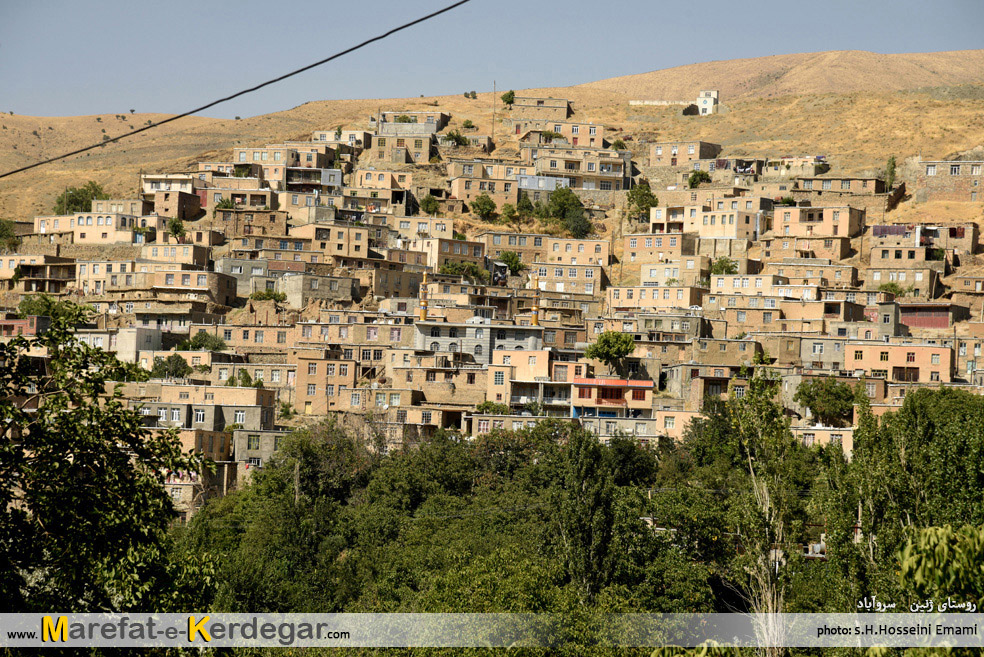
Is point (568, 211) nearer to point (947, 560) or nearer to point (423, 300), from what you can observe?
point (423, 300)

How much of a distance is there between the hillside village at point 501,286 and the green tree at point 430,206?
0.82ft

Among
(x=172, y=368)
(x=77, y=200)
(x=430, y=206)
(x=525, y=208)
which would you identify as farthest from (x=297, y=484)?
(x=77, y=200)

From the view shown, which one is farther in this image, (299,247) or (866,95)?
(866,95)

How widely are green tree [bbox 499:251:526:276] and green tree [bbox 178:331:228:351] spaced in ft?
71.4

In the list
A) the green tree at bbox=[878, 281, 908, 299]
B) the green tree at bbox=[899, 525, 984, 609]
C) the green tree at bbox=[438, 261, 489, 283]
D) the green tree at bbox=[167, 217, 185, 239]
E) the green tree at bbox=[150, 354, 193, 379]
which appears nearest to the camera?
the green tree at bbox=[899, 525, 984, 609]

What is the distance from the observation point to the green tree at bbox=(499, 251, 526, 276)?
7519 centimetres

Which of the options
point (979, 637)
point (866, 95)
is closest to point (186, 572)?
point (979, 637)

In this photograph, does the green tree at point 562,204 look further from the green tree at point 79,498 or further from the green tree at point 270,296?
the green tree at point 79,498

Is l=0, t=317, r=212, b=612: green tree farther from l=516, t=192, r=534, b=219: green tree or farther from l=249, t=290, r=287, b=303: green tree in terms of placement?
l=516, t=192, r=534, b=219: green tree

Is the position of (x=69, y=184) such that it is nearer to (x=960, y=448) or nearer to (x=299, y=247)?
(x=299, y=247)

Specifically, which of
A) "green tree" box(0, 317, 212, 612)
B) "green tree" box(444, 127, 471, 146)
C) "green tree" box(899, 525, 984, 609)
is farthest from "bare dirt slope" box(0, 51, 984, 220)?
"green tree" box(899, 525, 984, 609)

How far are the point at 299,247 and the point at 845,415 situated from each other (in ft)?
117

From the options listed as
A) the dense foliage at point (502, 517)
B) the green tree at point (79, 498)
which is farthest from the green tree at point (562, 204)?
the green tree at point (79, 498)

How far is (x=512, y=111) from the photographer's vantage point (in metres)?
118
